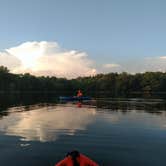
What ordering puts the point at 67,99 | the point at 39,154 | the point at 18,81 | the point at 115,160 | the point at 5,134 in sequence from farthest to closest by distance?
the point at 18,81
the point at 67,99
the point at 5,134
the point at 39,154
the point at 115,160

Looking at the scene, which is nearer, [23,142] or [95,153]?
[95,153]

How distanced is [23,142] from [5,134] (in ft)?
14.4

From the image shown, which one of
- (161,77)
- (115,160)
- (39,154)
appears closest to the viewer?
(115,160)

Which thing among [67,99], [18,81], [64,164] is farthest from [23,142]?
[18,81]

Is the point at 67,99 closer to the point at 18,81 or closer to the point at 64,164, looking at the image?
the point at 64,164

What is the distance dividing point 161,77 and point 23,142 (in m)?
185

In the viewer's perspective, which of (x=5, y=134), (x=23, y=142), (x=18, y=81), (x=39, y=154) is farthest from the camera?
(x=18, y=81)

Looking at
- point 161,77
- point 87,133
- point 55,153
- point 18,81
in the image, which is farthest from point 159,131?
point 161,77

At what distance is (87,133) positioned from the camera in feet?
89.7

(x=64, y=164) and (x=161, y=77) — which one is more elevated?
(x=161, y=77)

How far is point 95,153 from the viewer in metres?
19.5

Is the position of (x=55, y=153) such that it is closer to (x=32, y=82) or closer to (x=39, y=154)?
(x=39, y=154)

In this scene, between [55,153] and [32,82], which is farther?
[32,82]

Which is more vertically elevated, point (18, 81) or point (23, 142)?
point (18, 81)
